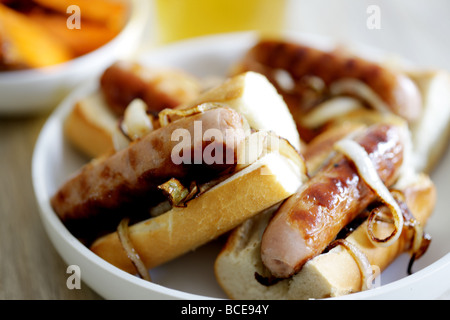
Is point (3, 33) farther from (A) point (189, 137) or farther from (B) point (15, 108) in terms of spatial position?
(A) point (189, 137)

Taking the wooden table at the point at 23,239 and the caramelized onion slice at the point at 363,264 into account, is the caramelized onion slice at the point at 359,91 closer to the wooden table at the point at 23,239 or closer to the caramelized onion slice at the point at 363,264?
the caramelized onion slice at the point at 363,264

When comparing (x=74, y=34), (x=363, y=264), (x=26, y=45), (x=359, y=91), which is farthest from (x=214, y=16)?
(x=363, y=264)

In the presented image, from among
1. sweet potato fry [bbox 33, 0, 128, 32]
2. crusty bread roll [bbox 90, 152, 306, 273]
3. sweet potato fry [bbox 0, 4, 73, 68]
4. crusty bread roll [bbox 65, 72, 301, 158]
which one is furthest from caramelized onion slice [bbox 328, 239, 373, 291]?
sweet potato fry [bbox 33, 0, 128, 32]

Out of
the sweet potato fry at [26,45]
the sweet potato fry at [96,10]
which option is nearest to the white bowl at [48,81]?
the sweet potato fry at [26,45]

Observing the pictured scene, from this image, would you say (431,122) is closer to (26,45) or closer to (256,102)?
(256,102)

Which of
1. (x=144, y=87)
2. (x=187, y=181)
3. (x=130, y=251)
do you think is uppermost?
(x=144, y=87)

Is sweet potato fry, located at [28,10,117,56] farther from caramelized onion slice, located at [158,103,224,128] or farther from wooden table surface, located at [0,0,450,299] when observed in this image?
caramelized onion slice, located at [158,103,224,128]

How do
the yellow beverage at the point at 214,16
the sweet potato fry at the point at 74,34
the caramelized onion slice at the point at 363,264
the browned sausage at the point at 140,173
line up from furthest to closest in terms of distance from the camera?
the yellow beverage at the point at 214,16 → the sweet potato fry at the point at 74,34 → the caramelized onion slice at the point at 363,264 → the browned sausage at the point at 140,173
